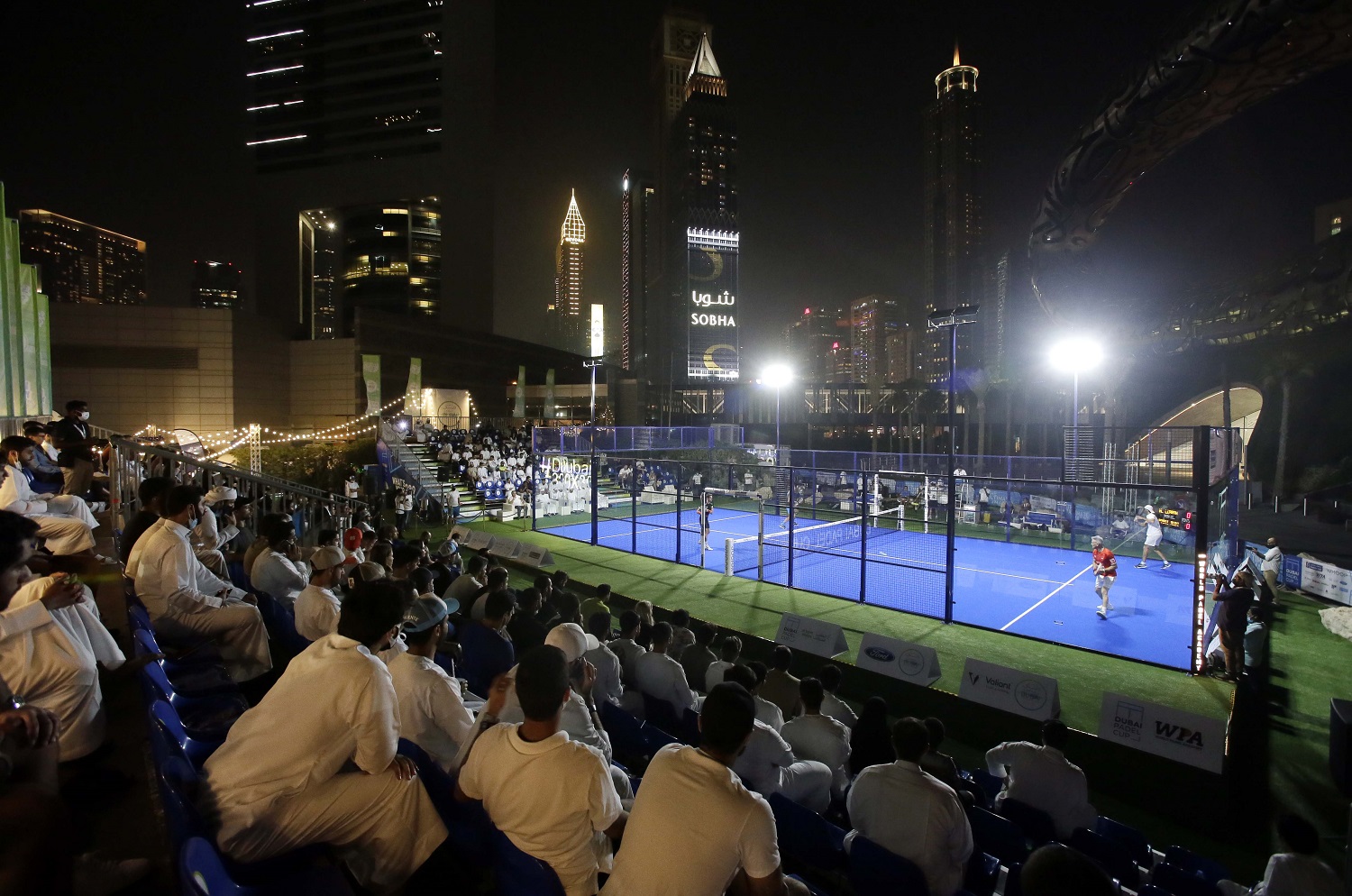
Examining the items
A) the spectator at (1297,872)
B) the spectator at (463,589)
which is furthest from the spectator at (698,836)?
the spectator at (463,589)

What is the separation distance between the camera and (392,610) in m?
3.00

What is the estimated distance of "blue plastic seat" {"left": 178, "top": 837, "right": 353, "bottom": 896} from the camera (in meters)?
1.88

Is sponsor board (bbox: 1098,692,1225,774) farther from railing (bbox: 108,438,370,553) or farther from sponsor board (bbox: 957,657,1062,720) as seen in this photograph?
railing (bbox: 108,438,370,553)

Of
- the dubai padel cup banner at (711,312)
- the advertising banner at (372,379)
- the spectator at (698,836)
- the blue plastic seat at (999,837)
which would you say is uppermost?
the dubai padel cup banner at (711,312)

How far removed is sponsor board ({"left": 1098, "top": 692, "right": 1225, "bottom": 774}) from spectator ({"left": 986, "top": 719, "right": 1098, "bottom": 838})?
1.98m

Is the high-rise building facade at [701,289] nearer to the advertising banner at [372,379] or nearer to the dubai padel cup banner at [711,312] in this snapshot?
the dubai padel cup banner at [711,312]

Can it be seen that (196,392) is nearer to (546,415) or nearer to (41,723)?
(546,415)

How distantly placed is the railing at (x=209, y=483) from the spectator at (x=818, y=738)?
898cm

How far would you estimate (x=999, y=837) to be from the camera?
13.8 ft

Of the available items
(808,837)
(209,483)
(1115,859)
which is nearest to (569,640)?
(808,837)

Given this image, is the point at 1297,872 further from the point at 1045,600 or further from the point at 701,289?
the point at 701,289

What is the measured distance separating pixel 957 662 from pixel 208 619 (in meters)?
9.49

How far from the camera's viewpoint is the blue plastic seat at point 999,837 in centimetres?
414

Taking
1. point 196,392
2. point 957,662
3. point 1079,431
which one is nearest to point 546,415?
point 196,392
